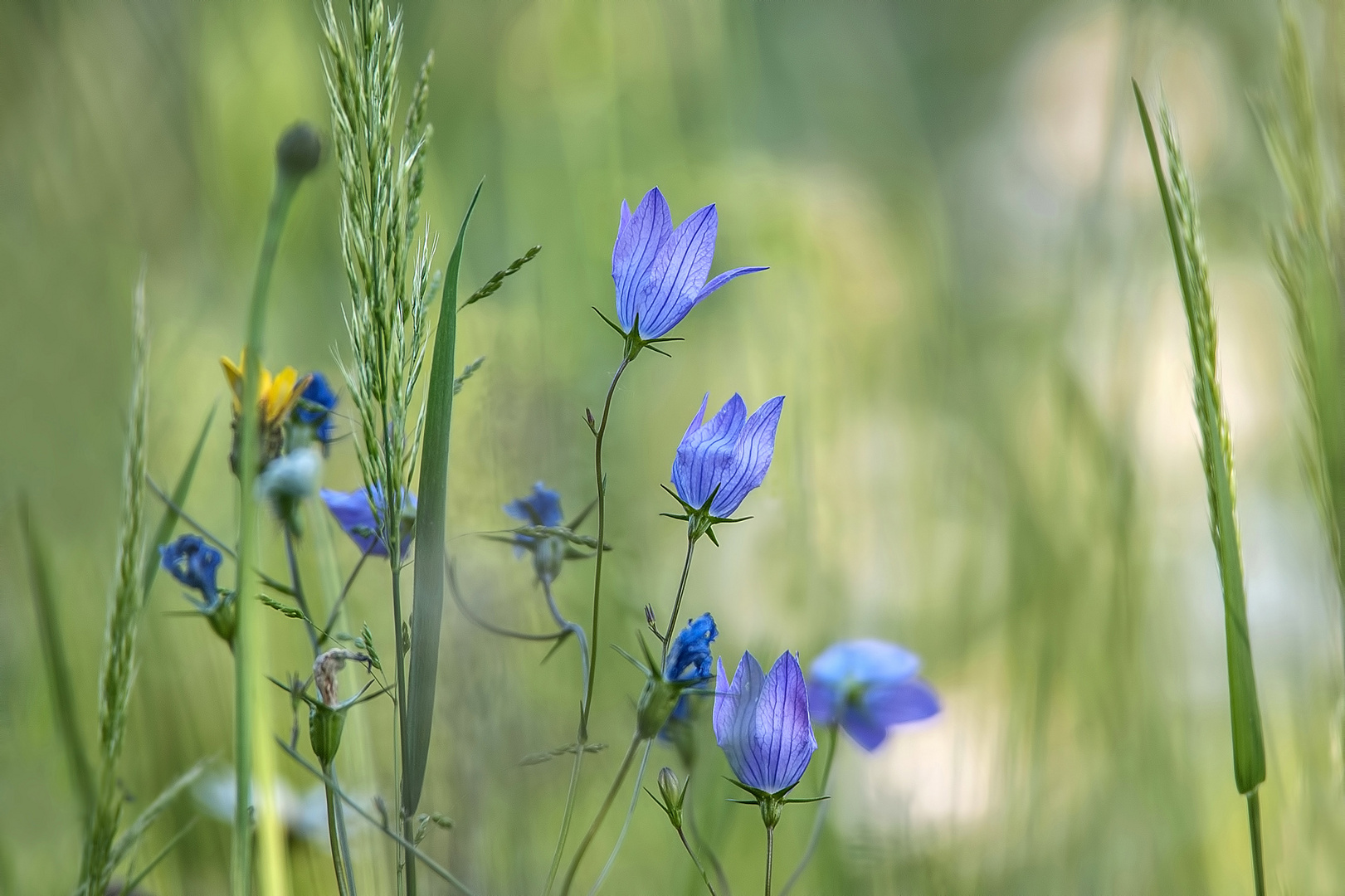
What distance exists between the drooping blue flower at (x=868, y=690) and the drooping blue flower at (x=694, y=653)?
20 cm

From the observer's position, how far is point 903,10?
1939 millimetres

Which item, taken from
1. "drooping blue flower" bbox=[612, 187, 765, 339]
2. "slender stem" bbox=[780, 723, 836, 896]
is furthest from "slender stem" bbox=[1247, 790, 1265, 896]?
"drooping blue flower" bbox=[612, 187, 765, 339]

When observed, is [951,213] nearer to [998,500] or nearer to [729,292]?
[729,292]

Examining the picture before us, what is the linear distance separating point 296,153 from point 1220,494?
1.24 feet

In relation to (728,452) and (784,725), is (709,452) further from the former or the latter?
(784,725)

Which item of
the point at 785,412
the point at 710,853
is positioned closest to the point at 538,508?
the point at 710,853

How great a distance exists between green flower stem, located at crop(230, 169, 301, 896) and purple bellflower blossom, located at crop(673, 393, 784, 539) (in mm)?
165

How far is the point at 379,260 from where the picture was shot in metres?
0.36

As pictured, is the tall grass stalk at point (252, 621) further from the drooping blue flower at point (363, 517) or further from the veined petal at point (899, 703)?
the veined petal at point (899, 703)

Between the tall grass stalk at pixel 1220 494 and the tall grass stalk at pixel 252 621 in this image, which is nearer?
the tall grass stalk at pixel 252 621

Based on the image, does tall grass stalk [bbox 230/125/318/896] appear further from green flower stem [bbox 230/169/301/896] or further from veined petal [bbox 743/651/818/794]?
veined petal [bbox 743/651/818/794]

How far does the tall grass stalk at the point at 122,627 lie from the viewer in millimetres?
392

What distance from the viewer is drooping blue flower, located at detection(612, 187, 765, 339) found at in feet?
1.38

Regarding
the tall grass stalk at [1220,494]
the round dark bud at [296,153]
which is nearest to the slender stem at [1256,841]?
the tall grass stalk at [1220,494]
